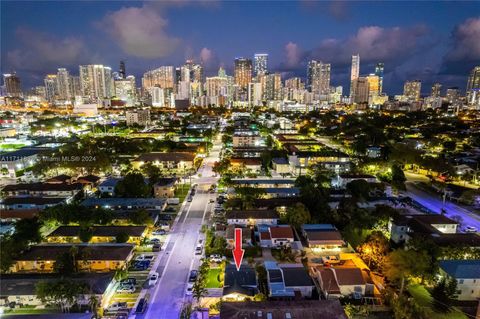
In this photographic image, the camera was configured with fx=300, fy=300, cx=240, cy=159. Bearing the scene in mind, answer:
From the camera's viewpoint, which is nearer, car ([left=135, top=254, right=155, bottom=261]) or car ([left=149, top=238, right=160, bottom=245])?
car ([left=135, top=254, right=155, bottom=261])

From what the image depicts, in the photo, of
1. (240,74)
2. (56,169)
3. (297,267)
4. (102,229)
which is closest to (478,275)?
(297,267)

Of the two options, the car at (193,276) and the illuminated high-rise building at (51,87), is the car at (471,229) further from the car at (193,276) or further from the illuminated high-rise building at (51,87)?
the illuminated high-rise building at (51,87)

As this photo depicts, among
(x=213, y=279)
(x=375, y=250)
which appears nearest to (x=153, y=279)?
(x=213, y=279)

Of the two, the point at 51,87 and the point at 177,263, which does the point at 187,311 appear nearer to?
the point at 177,263

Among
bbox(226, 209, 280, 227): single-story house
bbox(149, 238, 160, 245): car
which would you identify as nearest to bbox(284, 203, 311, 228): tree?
bbox(226, 209, 280, 227): single-story house

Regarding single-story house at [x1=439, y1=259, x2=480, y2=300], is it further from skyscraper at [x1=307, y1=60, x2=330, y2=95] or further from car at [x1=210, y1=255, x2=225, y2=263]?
skyscraper at [x1=307, y1=60, x2=330, y2=95]

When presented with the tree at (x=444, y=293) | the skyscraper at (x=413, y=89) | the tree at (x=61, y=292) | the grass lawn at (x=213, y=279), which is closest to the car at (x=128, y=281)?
the tree at (x=61, y=292)
